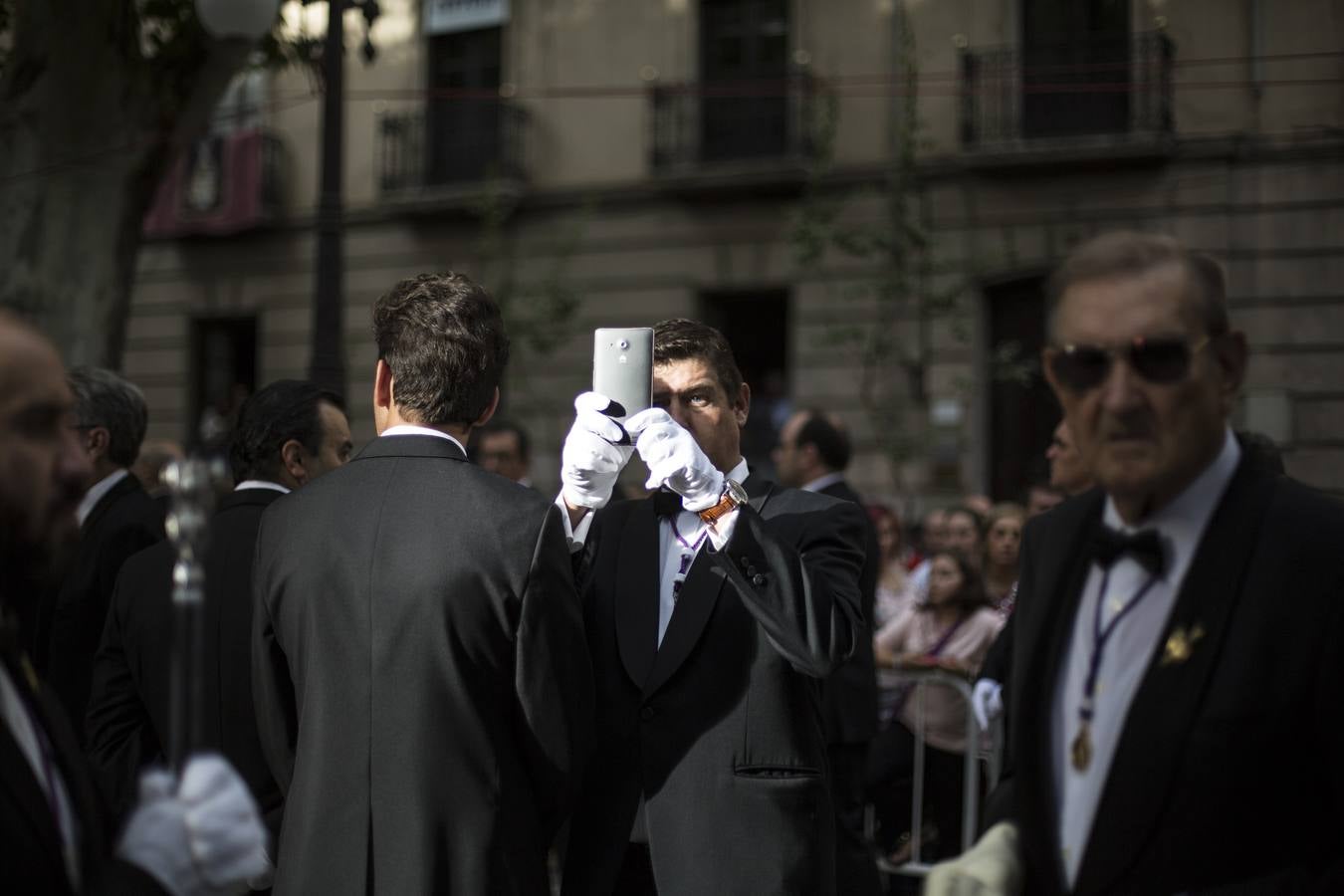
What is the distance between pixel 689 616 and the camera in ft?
11.6

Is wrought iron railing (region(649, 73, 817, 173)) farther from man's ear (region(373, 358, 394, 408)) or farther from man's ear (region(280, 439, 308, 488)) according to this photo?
man's ear (region(373, 358, 394, 408))

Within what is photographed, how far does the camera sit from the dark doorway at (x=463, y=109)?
1917 centimetres

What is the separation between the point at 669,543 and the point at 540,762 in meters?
0.72

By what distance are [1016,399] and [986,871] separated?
49.5ft

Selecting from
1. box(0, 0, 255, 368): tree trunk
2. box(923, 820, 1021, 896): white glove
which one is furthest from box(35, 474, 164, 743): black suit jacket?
box(0, 0, 255, 368): tree trunk

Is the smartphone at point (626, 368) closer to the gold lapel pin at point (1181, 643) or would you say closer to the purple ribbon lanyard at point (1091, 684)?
the purple ribbon lanyard at point (1091, 684)

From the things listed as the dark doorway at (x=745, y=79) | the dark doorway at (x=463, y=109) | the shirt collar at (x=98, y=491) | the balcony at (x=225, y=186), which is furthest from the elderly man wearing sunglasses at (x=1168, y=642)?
the balcony at (x=225, y=186)

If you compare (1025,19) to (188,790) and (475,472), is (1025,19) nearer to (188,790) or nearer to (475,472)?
(475,472)

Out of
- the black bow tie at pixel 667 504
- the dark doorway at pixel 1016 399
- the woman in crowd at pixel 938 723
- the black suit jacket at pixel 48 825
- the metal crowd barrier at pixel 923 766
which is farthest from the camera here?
the dark doorway at pixel 1016 399

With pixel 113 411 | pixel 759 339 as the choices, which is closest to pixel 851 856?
pixel 113 411

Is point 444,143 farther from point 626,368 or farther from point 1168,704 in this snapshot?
point 1168,704

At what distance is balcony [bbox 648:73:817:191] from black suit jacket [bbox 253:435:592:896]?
14.2 meters

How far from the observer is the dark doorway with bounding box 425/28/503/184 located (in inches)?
755

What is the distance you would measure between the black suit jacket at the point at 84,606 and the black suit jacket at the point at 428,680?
129 centimetres
